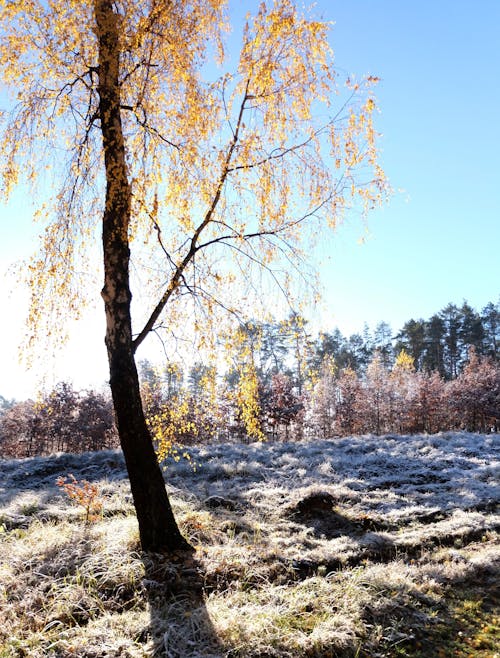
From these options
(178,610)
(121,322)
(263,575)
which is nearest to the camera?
(178,610)

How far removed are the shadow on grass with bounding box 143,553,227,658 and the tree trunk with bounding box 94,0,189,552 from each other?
0.35 metres

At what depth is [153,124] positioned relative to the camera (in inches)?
218

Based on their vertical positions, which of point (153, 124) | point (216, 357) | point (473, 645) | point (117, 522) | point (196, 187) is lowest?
point (473, 645)

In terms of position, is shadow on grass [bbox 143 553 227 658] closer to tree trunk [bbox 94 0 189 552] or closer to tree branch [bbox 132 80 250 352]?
tree trunk [bbox 94 0 189 552]

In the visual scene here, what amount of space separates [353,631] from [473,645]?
43.2 inches

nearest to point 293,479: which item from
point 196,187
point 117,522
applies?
point 117,522

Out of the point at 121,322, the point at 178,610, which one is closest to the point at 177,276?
the point at 121,322

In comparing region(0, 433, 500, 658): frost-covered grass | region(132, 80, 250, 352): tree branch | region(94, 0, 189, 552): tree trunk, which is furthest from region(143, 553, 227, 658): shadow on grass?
region(132, 80, 250, 352): tree branch

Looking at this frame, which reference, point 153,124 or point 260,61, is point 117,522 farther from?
point 260,61

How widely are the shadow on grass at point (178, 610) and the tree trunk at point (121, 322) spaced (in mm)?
350

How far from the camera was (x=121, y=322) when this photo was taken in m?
5.39

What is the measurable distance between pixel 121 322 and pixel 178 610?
3.09 m

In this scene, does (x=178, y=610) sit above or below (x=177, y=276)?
below

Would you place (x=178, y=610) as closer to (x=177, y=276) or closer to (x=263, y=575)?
(x=263, y=575)
